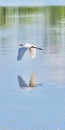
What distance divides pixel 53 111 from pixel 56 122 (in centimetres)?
69

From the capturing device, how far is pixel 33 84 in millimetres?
11414

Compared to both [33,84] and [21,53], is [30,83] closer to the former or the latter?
[33,84]

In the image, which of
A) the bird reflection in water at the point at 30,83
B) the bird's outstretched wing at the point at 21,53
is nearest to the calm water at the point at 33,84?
the bird reflection in water at the point at 30,83

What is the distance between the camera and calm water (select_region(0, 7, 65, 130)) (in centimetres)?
869

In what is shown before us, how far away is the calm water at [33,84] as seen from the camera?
8.69 metres

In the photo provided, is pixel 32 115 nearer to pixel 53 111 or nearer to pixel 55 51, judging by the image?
pixel 53 111

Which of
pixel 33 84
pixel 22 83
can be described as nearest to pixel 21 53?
pixel 22 83

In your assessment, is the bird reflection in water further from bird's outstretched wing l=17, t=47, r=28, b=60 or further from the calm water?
bird's outstretched wing l=17, t=47, r=28, b=60

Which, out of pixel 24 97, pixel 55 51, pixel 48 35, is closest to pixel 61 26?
pixel 48 35

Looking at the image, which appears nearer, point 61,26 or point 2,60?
point 2,60

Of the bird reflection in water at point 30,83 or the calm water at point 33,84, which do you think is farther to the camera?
the bird reflection in water at point 30,83

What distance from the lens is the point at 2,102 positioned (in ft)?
32.3

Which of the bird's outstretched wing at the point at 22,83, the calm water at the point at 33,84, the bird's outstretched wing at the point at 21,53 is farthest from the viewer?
the bird's outstretched wing at the point at 21,53

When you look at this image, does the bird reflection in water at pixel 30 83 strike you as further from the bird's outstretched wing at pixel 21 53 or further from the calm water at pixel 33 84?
the bird's outstretched wing at pixel 21 53
